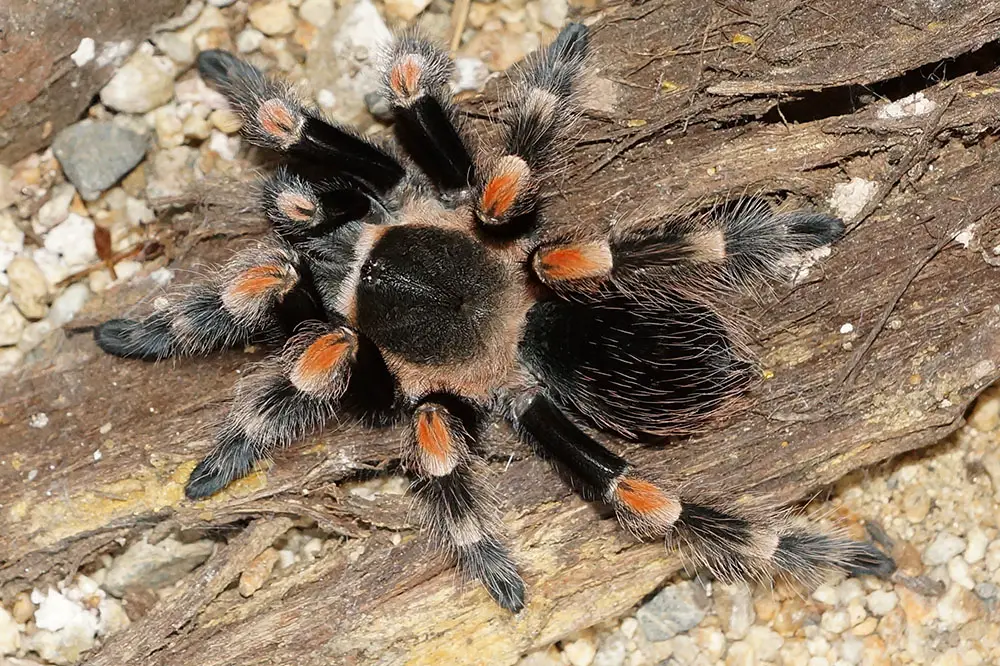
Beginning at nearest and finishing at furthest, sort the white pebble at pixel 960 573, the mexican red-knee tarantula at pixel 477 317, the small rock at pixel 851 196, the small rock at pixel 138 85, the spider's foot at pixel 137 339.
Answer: the mexican red-knee tarantula at pixel 477 317
the small rock at pixel 851 196
the spider's foot at pixel 137 339
the white pebble at pixel 960 573
the small rock at pixel 138 85

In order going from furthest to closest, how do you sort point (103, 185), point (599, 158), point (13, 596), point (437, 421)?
point (103, 185), point (13, 596), point (599, 158), point (437, 421)

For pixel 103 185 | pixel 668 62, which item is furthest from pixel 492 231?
pixel 103 185

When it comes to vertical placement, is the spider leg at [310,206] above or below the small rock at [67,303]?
above

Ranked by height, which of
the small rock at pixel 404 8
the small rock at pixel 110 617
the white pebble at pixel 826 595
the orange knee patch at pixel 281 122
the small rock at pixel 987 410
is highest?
the orange knee patch at pixel 281 122

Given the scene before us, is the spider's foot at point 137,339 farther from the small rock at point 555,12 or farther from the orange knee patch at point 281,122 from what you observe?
the small rock at point 555,12

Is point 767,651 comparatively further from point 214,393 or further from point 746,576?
point 214,393

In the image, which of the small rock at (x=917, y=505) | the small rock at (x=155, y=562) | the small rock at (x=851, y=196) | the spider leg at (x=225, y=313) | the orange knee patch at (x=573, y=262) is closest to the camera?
the orange knee patch at (x=573, y=262)

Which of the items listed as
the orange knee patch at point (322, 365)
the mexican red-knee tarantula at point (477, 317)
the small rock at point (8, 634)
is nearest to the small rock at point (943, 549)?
the mexican red-knee tarantula at point (477, 317)
